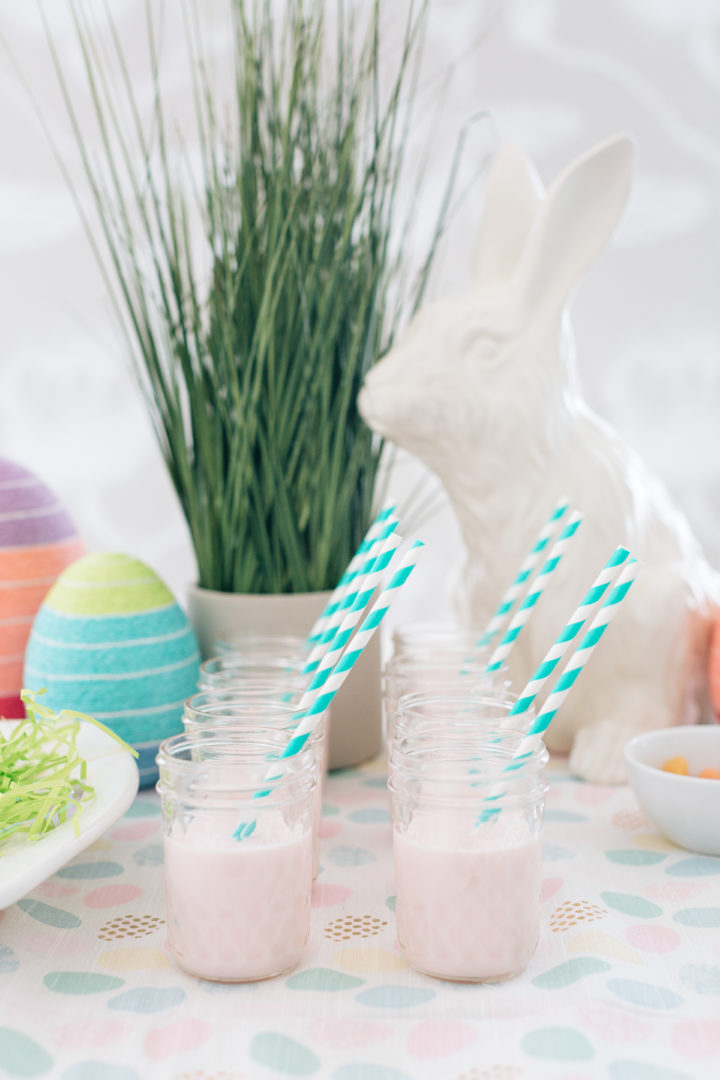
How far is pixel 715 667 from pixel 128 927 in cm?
65

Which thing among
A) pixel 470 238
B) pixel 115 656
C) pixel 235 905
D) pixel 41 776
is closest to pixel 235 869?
pixel 235 905

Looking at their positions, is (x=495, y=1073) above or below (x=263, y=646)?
below

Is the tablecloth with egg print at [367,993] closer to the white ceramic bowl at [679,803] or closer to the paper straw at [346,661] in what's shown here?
the white ceramic bowl at [679,803]

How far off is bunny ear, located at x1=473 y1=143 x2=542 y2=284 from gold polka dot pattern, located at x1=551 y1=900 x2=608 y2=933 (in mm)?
643

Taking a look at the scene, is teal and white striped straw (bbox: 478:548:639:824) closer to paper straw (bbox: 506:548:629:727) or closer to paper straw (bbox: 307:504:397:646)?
paper straw (bbox: 506:548:629:727)

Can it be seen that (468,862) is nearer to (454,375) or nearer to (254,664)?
(254,664)

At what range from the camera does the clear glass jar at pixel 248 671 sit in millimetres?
980

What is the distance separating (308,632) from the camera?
1131mm

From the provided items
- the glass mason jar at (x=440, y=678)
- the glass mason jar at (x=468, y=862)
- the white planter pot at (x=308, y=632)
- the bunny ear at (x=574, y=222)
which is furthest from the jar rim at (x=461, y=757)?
the bunny ear at (x=574, y=222)

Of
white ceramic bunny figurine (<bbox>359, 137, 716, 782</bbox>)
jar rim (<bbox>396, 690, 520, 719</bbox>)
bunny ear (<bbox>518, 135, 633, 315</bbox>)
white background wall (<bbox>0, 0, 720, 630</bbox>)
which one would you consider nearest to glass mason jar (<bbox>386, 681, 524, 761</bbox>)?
jar rim (<bbox>396, 690, 520, 719</bbox>)

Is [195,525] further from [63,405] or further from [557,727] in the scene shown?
[63,405]

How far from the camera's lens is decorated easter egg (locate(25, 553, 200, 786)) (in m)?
1.05

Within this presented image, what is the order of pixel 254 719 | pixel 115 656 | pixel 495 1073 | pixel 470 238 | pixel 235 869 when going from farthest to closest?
1. pixel 470 238
2. pixel 115 656
3. pixel 254 719
4. pixel 235 869
5. pixel 495 1073

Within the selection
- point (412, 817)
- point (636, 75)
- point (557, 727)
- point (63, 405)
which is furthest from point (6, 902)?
point (636, 75)
